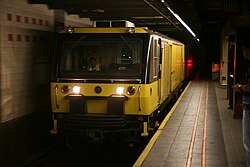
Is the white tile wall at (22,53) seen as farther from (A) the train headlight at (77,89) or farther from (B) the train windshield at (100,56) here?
(A) the train headlight at (77,89)

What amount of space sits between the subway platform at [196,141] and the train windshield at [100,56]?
5.32ft

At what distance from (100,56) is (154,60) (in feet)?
3.82

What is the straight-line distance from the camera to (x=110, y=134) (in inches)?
295

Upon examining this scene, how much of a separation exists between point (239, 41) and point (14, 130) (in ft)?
20.3

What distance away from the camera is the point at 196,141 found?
7.91m

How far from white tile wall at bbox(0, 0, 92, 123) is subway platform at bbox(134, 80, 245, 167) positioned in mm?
2696

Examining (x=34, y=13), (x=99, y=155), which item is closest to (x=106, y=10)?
(x=34, y=13)

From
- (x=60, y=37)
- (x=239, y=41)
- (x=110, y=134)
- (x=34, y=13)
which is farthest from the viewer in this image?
(x=239, y=41)

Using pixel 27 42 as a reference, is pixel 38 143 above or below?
below

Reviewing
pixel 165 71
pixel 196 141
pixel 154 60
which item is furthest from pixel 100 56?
pixel 165 71

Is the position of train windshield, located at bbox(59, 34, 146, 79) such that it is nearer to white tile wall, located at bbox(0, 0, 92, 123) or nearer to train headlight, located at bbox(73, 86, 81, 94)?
train headlight, located at bbox(73, 86, 81, 94)

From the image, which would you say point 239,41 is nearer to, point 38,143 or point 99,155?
point 99,155

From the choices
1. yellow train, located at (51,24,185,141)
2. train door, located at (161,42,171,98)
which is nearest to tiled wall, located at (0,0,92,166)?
yellow train, located at (51,24,185,141)

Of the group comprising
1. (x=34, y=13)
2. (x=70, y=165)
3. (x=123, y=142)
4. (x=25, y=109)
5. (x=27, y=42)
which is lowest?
(x=70, y=165)
